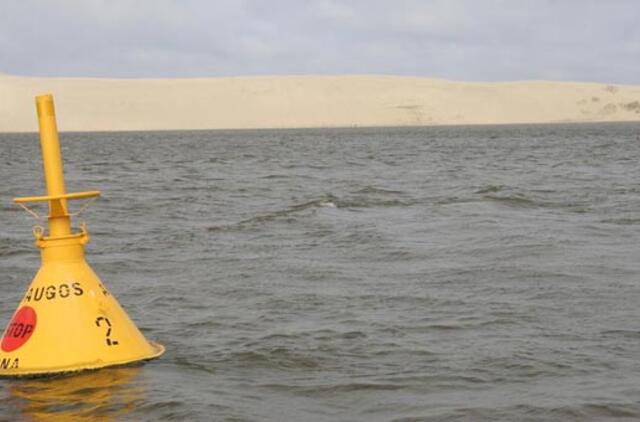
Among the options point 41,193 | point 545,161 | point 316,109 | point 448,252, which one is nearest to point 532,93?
point 316,109

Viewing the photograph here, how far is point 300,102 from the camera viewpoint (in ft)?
434

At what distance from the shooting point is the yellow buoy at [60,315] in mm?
→ 5922

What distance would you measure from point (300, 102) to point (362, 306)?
125 meters

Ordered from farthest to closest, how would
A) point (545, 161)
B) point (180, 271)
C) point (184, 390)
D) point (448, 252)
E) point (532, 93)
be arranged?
point (532, 93) → point (545, 161) → point (448, 252) → point (180, 271) → point (184, 390)

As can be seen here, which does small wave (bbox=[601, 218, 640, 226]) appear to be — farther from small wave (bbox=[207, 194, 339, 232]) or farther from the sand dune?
the sand dune

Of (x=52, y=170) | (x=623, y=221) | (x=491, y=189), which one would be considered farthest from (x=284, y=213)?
(x=52, y=170)

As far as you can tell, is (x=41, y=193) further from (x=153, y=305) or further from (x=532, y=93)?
(x=532, y=93)

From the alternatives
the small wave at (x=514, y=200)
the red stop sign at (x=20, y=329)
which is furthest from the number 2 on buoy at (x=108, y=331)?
the small wave at (x=514, y=200)

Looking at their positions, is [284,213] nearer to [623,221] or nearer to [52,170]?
[623,221]

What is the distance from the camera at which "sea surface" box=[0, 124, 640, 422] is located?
18.2 feet

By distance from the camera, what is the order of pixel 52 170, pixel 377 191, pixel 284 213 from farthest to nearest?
1. pixel 377 191
2. pixel 284 213
3. pixel 52 170

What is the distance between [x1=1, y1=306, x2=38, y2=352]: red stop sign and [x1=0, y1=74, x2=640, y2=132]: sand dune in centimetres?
11482

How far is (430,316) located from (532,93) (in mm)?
136261

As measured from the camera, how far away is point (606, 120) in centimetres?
13112
